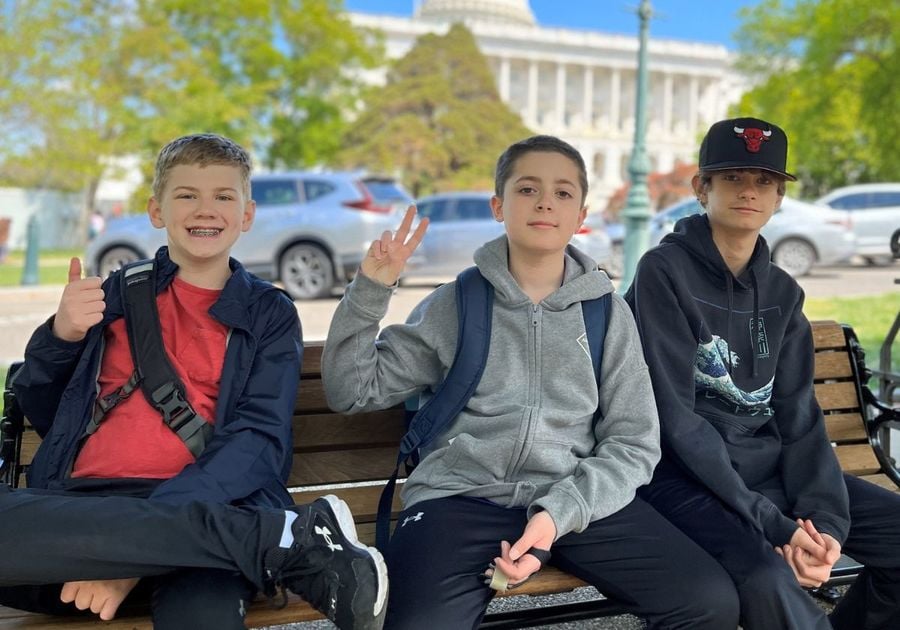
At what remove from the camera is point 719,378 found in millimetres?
3027

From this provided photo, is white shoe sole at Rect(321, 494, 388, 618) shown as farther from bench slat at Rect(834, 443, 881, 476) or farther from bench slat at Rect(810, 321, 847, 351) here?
bench slat at Rect(810, 321, 847, 351)

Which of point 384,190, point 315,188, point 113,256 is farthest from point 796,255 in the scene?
point 113,256

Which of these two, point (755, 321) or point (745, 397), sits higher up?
point (755, 321)

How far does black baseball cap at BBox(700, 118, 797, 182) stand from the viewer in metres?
3.07

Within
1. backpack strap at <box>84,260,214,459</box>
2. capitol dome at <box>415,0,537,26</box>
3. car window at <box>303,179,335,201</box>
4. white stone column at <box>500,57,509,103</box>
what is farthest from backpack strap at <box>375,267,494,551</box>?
capitol dome at <box>415,0,537,26</box>

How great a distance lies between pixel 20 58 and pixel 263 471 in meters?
26.8

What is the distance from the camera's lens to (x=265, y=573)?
2.33 metres

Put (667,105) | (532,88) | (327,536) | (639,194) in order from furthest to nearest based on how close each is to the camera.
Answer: (667,105)
(532,88)
(639,194)
(327,536)

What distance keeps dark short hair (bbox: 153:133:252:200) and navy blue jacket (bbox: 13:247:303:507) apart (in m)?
0.32

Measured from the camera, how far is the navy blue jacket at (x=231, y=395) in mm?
2574

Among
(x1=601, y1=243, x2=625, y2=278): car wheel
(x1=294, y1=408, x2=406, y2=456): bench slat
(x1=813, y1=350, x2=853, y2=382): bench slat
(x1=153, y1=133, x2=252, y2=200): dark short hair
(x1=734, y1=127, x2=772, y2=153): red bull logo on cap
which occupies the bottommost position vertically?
(x1=601, y1=243, x2=625, y2=278): car wheel

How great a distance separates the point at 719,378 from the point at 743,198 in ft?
1.88

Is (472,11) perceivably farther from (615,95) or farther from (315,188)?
(315,188)

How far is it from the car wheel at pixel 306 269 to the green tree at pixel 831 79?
346 inches
